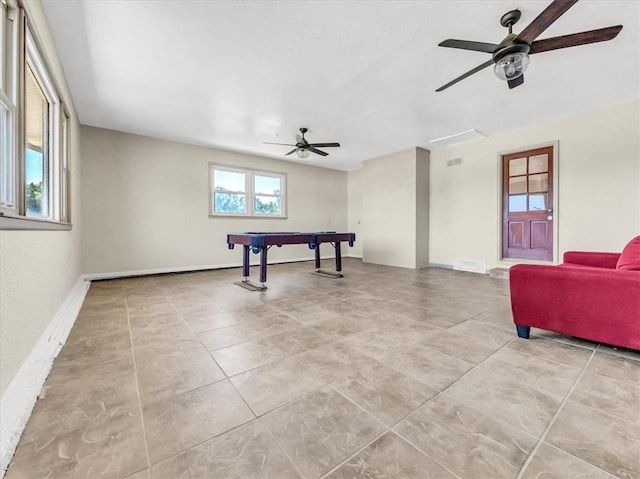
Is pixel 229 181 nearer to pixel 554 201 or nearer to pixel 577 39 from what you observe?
pixel 577 39

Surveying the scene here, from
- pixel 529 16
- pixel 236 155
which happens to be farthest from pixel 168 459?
pixel 236 155

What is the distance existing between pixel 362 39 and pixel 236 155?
A: 454cm

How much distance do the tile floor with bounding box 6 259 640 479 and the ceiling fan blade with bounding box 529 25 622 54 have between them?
237 centimetres


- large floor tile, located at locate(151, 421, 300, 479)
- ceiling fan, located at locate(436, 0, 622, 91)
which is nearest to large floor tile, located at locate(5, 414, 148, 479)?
large floor tile, located at locate(151, 421, 300, 479)

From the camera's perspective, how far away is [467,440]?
120 centimetres

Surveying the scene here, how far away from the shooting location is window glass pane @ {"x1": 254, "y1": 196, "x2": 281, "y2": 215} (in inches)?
270

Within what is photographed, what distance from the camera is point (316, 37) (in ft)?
8.57

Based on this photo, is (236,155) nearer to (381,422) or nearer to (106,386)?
(106,386)

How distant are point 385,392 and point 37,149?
3.66 meters

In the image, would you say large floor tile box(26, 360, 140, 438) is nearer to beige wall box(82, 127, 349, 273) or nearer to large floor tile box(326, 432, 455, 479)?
large floor tile box(326, 432, 455, 479)

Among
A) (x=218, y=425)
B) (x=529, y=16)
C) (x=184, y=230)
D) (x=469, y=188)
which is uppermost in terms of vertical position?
(x=529, y=16)

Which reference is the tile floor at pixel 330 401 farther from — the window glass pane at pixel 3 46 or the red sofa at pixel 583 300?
the window glass pane at pixel 3 46

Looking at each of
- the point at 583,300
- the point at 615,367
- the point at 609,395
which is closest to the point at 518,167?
the point at 583,300

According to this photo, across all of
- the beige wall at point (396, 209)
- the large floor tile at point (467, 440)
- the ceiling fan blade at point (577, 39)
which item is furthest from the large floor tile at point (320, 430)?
the beige wall at point (396, 209)
